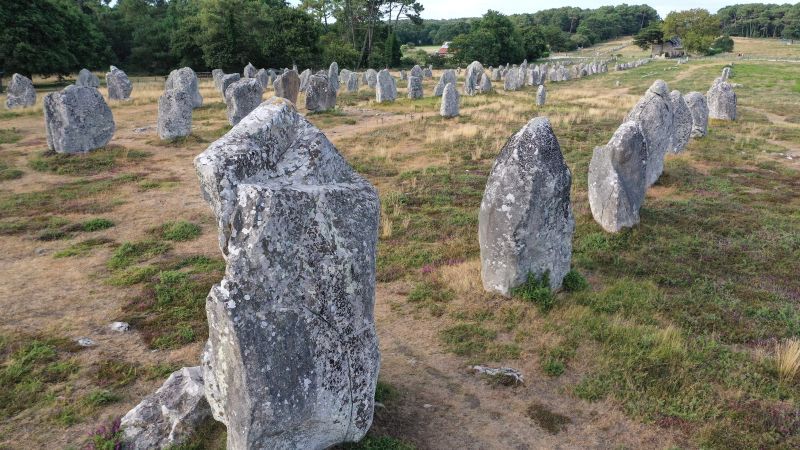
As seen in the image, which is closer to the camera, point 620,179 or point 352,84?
point 620,179

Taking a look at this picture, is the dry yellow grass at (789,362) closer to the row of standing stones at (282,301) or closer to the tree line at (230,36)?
Result: the row of standing stones at (282,301)

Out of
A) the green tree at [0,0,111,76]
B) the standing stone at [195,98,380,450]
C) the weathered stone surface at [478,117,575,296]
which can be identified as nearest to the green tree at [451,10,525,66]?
the green tree at [0,0,111,76]

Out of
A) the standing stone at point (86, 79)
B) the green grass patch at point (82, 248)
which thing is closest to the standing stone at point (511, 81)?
the standing stone at point (86, 79)

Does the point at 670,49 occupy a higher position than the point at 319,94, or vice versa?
the point at 670,49

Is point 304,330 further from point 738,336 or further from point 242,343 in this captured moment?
point 738,336

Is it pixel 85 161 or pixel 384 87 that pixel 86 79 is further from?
pixel 85 161

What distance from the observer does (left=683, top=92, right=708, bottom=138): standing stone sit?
2008 cm

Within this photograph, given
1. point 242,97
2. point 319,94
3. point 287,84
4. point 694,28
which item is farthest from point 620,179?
point 694,28

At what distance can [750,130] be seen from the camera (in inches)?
875

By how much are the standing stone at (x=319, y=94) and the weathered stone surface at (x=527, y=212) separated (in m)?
20.6

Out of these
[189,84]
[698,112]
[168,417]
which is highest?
[189,84]

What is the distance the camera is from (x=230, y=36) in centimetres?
5062

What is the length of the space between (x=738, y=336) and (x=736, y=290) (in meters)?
1.61

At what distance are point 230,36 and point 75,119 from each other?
36.7 m
